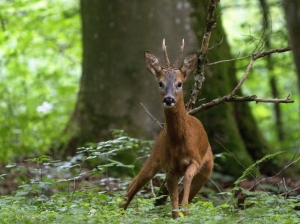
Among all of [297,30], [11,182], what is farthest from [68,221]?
[11,182]

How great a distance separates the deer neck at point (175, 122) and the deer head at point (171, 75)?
0.11 metres

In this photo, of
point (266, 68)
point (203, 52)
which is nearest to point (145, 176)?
point (203, 52)

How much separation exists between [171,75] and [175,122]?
1.50 ft

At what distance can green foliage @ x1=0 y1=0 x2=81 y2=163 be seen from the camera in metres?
9.34

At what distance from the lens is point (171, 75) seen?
542cm

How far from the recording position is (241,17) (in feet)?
57.7

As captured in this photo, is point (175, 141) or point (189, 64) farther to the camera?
point (189, 64)

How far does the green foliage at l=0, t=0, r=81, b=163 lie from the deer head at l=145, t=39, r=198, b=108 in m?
2.80

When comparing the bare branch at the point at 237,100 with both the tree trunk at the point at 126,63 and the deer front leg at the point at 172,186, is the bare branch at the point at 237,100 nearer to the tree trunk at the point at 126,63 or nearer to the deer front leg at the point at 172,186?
the deer front leg at the point at 172,186

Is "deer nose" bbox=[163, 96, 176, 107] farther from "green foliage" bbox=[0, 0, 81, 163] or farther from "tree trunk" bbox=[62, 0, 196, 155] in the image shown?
"green foliage" bbox=[0, 0, 81, 163]

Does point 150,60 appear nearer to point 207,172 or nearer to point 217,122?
point 207,172

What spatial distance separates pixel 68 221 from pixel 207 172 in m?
2.55

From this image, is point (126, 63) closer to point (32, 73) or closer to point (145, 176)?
point (145, 176)

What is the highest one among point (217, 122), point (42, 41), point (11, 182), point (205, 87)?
point (42, 41)
